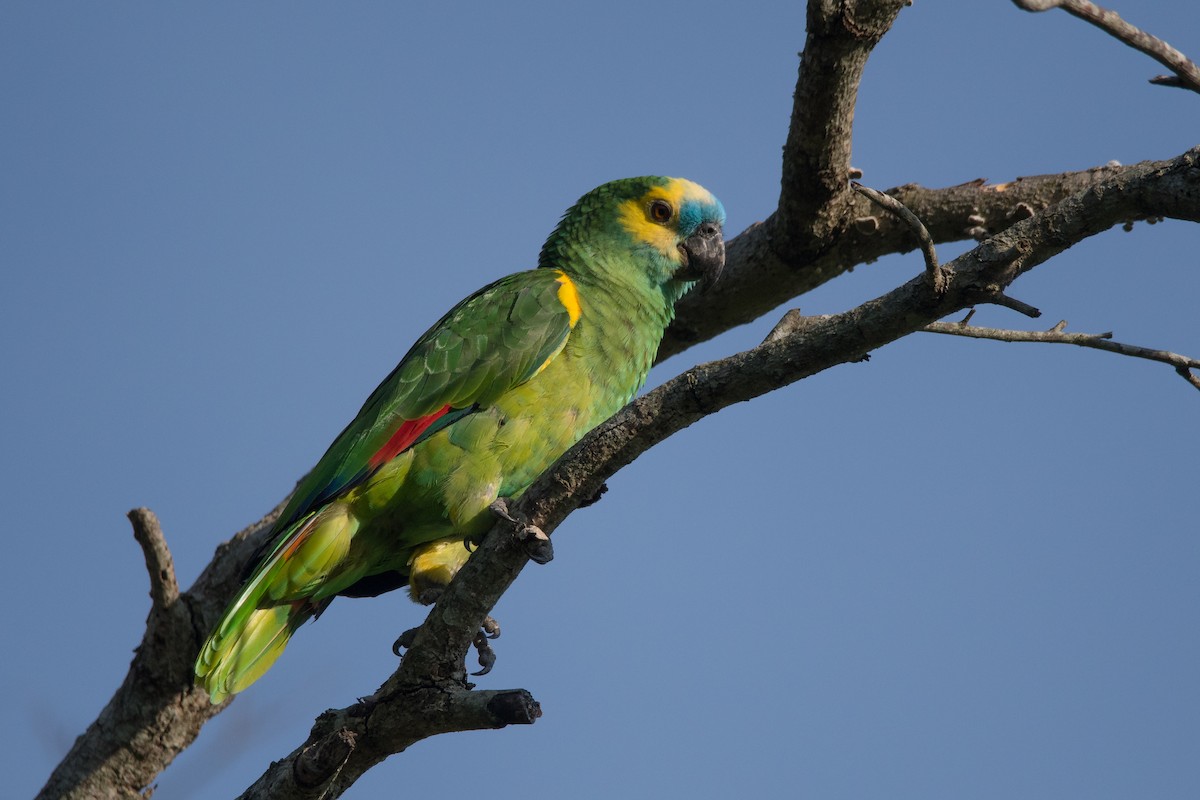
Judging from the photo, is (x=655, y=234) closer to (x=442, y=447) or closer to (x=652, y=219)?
(x=652, y=219)

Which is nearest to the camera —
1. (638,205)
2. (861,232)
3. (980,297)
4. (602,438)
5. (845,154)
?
(980,297)

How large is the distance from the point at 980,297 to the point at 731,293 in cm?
305

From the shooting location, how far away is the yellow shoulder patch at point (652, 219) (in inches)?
216

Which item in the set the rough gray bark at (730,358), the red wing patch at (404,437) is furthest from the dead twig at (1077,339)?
the red wing patch at (404,437)

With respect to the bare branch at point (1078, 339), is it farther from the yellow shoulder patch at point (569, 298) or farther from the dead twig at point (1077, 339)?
the yellow shoulder patch at point (569, 298)

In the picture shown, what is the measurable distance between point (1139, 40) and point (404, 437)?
3094 millimetres

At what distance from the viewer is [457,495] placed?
171 inches

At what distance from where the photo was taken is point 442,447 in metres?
4.43

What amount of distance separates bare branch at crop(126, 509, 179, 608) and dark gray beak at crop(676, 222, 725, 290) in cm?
286

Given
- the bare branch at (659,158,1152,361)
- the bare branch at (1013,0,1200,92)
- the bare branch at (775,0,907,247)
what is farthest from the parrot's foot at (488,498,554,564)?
the bare branch at (659,158,1152,361)

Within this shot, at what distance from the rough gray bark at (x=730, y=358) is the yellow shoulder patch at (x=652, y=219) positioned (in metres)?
0.39

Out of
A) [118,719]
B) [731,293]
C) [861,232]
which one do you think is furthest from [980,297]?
[118,719]

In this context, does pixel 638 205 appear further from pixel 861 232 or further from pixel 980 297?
pixel 980 297

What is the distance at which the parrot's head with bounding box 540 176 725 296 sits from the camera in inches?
214
